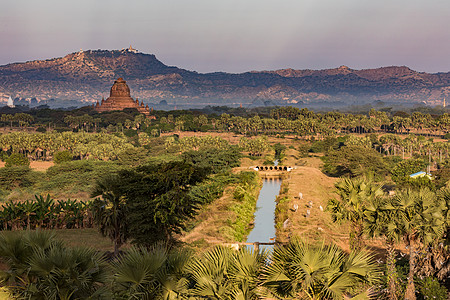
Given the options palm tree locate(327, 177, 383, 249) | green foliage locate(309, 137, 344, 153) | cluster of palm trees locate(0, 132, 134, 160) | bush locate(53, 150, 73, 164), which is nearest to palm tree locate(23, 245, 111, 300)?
palm tree locate(327, 177, 383, 249)

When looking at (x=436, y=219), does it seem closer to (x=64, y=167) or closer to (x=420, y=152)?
(x=64, y=167)

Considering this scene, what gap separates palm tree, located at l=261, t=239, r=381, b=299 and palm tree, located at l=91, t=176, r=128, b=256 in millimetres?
13700

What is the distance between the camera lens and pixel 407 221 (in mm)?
20297

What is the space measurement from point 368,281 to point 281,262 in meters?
2.30

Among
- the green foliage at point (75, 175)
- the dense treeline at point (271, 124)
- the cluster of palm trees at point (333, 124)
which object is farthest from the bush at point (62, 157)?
the cluster of palm trees at point (333, 124)

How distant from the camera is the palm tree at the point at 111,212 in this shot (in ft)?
79.0

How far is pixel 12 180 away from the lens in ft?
202

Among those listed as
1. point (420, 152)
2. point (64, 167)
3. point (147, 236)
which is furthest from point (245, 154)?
point (147, 236)

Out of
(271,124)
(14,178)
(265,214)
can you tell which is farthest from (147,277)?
(271,124)

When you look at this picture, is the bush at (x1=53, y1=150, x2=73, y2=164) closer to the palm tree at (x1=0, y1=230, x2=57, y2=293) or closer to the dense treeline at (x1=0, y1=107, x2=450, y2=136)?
the dense treeline at (x1=0, y1=107, x2=450, y2=136)

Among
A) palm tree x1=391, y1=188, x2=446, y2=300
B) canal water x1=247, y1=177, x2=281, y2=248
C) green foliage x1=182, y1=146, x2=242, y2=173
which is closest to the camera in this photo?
palm tree x1=391, y1=188, x2=446, y2=300

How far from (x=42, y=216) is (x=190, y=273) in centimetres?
2542

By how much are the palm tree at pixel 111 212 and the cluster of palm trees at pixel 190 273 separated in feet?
33.7

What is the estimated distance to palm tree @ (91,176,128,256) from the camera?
79.0ft
